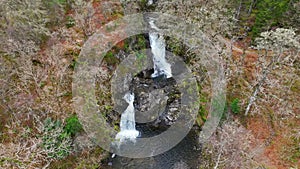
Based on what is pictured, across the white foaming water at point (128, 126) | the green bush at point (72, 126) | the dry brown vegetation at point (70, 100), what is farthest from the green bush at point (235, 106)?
the green bush at point (72, 126)

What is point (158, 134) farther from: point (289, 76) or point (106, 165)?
point (289, 76)

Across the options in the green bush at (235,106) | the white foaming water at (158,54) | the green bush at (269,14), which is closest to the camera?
the green bush at (235,106)

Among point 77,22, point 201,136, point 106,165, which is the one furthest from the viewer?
point 77,22

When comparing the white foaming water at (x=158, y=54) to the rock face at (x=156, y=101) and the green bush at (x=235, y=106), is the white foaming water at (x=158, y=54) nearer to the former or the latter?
the rock face at (x=156, y=101)

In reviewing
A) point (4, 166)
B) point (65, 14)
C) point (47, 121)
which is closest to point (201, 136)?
point (47, 121)

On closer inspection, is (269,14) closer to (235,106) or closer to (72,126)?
(235,106)

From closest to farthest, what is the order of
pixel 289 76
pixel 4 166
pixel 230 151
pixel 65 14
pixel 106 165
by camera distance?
pixel 4 166 → pixel 230 151 → pixel 106 165 → pixel 289 76 → pixel 65 14

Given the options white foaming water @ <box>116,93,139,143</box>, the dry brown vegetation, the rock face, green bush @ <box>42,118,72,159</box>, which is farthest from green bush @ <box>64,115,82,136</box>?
the rock face
